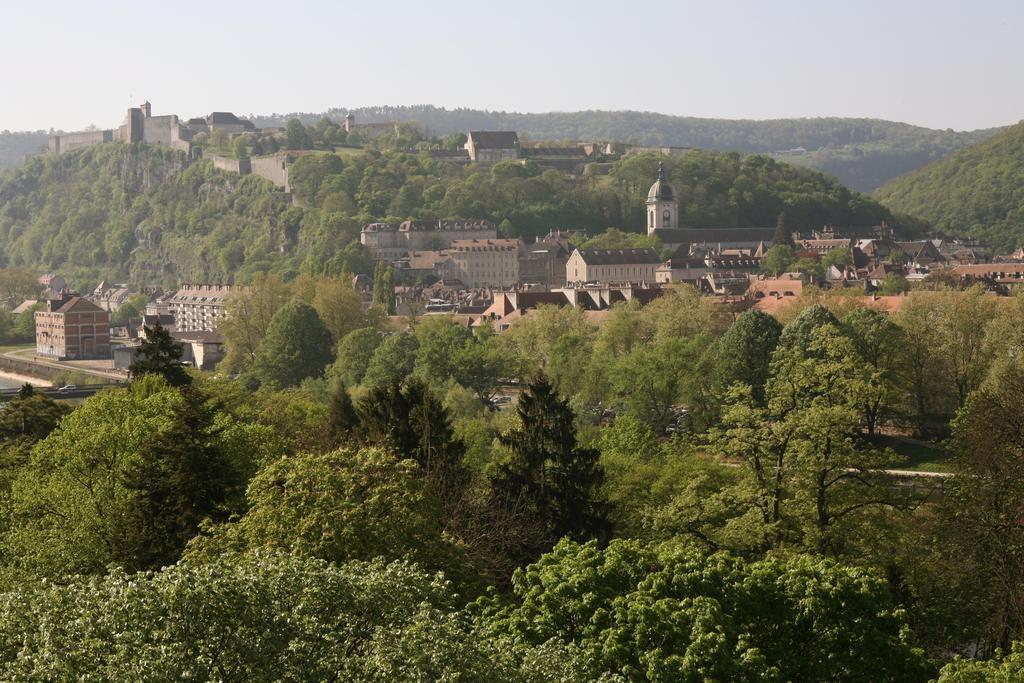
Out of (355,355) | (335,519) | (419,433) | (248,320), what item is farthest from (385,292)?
(335,519)

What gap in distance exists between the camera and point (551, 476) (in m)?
28.9

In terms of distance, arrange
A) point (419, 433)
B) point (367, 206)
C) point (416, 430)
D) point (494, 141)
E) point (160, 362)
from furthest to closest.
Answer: point (494, 141) → point (367, 206) → point (160, 362) → point (419, 433) → point (416, 430)

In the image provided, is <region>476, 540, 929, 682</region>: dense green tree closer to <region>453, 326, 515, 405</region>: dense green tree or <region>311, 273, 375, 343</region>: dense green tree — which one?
<region>453, 326, 515, 405</region>: dense green tree

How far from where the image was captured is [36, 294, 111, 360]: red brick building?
10488cm

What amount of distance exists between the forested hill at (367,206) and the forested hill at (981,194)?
854cm

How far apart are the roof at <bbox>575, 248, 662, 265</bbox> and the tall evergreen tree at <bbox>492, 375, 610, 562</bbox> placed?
90008mm

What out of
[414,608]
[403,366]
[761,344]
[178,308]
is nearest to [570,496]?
[414,608]

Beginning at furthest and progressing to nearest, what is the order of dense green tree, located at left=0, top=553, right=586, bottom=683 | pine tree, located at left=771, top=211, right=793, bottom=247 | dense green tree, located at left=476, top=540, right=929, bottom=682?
pine tree, located at left=771, top=211, right=793, bottom=247
dense green tree, located at left=476, top=540, right=929, bottom=682
dense green tree, located at left=0, top=553, right=586, bottom=683

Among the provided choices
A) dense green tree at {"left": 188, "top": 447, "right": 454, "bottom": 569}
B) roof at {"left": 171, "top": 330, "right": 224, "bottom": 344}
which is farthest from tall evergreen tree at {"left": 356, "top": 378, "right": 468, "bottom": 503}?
roof at {"left": 171, "top": 330, "right": 224, "bottom": 344}

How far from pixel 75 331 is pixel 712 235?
59761mm

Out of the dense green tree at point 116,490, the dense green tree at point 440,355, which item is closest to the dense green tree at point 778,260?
the dense green tree at point 440,355

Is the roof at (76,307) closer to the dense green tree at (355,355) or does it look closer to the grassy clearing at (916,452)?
the dense green tree at (355,355)

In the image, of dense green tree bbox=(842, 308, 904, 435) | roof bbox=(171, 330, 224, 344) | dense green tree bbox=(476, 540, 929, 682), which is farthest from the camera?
roof bbox=(171, 330, 224, 344)

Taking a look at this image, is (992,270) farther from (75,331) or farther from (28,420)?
(28,420)
